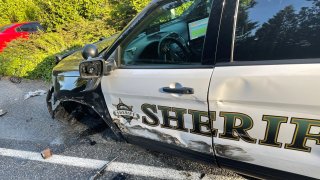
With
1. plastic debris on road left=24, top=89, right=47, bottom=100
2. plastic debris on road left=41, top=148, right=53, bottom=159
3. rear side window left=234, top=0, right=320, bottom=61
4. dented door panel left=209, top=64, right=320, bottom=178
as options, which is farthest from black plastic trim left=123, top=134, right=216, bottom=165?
plastic debris on road left=24, top=89, right=47, bottom=100

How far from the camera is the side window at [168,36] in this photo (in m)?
2.32

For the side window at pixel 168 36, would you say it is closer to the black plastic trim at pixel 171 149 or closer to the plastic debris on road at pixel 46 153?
the black plastic trim at pixel 171 149

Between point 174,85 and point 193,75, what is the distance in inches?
6.7

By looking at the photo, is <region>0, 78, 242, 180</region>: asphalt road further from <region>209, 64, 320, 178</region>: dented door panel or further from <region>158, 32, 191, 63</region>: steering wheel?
<region>158, 32, 191, 63</region>: steering wheel

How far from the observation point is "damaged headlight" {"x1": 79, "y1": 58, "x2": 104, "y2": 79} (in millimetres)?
2534

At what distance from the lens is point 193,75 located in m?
2.07

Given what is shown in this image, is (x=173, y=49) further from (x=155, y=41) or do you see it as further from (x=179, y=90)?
(x=179, y=90)

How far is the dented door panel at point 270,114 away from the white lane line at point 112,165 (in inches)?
35.8

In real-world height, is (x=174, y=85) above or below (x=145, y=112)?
above

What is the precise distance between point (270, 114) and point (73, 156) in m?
2.35

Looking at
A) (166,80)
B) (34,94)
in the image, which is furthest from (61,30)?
(166,80)

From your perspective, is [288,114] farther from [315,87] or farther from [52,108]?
[52,108]

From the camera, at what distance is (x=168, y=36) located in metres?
2.70

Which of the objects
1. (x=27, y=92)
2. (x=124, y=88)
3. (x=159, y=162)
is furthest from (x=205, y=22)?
(x=27, y=92)
